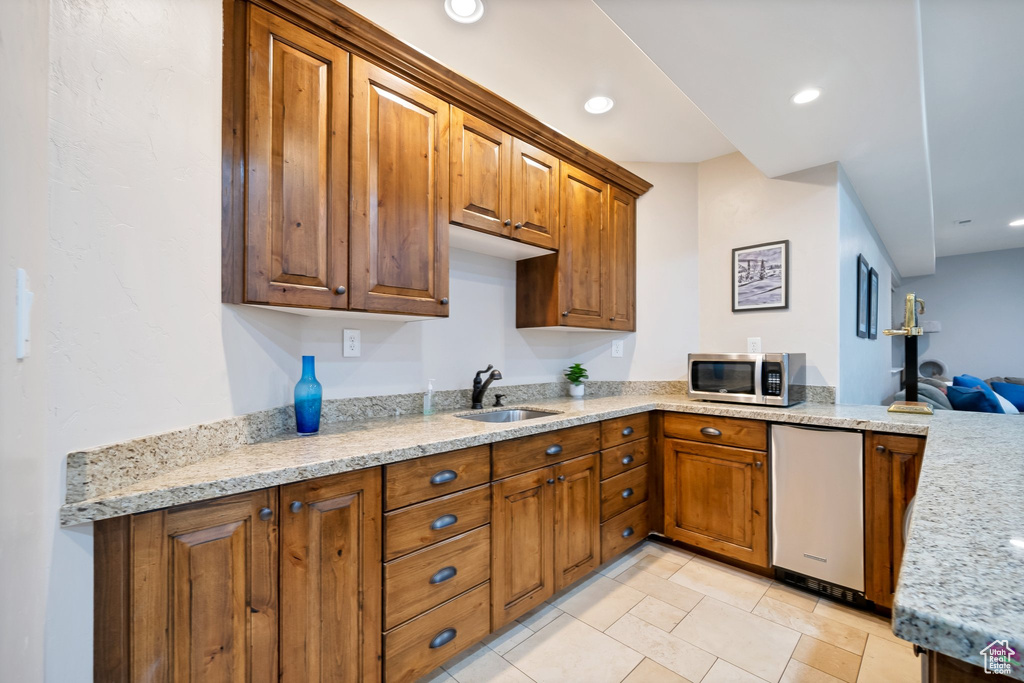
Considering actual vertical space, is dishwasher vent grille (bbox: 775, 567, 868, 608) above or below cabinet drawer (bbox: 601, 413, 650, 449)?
below

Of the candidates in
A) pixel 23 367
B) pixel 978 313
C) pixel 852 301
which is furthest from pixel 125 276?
pixel 978 313

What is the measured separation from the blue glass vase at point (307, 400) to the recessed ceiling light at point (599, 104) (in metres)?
1.89

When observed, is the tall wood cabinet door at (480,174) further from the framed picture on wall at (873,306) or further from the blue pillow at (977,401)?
the blue pillow at (977,401)

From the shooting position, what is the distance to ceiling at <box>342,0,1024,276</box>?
58.4 inches

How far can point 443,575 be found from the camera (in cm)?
151

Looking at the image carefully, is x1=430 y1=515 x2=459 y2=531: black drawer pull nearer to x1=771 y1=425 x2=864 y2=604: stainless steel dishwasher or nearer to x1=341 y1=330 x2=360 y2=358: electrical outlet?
x1=341 y1=330 x2=360 y2=358: electrical outlet

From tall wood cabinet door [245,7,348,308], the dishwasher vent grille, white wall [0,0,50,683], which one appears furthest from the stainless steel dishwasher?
white wall [0,0,50,683]

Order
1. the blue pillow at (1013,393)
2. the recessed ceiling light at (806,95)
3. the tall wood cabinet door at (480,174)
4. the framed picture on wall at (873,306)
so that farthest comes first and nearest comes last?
the blue pillow at (1013,393), the framed picture on wall at (873,306), the tall wood cabinet door at (480,174), the recessed ceiling light at (806,95)

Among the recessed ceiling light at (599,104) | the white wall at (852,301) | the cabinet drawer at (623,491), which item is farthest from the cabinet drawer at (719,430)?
the recessed ceiling light at (599,104)

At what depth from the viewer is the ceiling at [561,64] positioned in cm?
167

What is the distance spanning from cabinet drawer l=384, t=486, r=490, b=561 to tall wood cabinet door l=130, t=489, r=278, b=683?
1.13 ft

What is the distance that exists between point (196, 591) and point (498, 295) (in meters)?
1.95

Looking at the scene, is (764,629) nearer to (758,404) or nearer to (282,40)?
(758,404)

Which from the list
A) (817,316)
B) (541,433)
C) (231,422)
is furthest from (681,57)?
(231,422)
